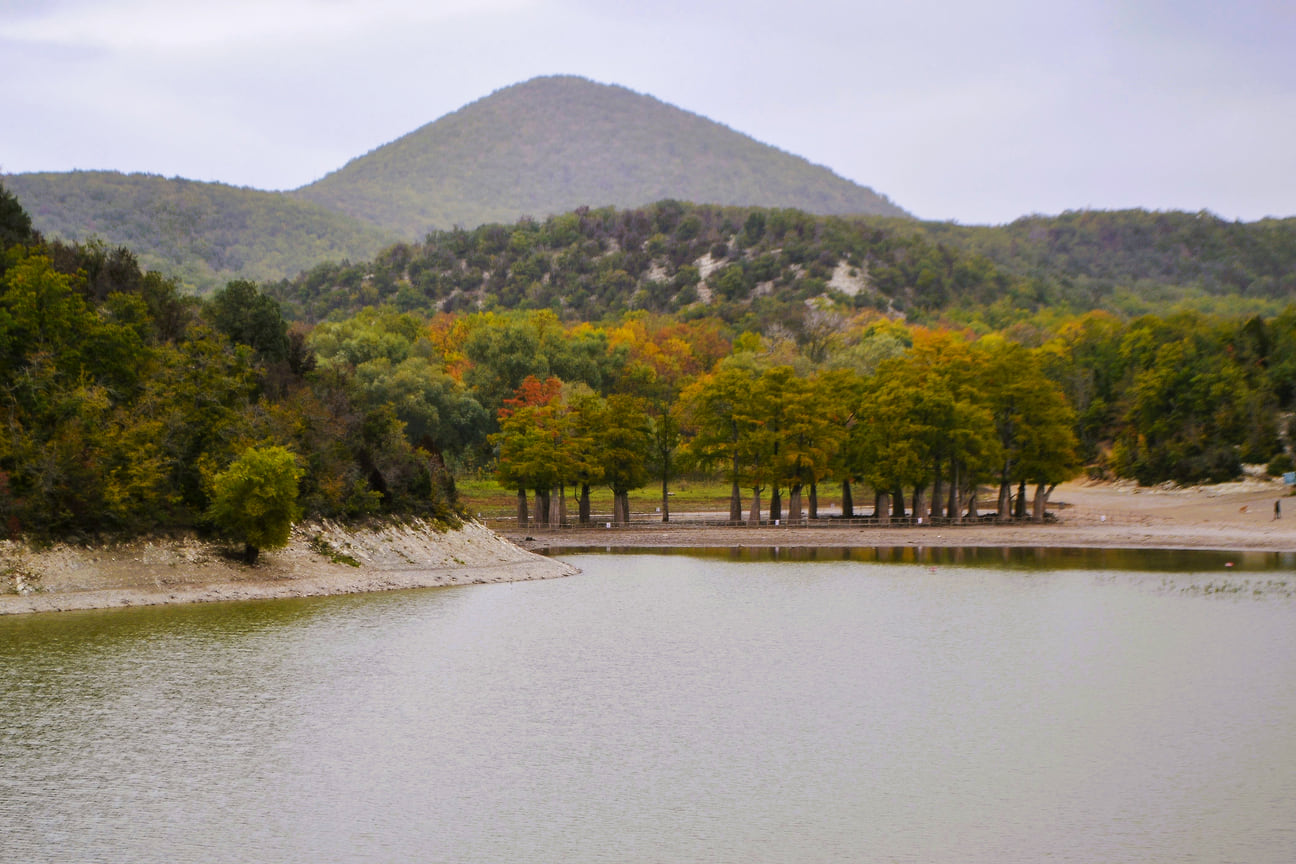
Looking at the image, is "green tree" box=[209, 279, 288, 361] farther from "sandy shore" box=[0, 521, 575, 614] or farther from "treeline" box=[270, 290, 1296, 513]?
"treeline" box=[270, 290, 1296, 513]

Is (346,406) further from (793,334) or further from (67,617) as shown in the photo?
(793,334)

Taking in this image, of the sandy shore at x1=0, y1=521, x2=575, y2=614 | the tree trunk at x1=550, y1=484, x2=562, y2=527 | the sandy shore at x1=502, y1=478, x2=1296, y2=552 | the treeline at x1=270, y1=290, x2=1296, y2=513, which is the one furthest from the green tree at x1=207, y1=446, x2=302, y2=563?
the tree trunk at x1=550, y1=484, x2=562, y2=527

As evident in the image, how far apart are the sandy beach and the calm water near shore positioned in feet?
8.74

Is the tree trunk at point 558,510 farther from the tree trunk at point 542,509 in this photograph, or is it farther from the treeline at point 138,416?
the treeline at point 138,416

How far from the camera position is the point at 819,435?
86625mm

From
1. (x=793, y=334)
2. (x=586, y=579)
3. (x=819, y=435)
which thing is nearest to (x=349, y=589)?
(x=586, y=579)

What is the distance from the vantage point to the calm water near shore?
20.1 metres

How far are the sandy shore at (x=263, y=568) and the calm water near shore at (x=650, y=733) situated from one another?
2.04 metres

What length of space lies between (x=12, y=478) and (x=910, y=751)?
37041 millimetres

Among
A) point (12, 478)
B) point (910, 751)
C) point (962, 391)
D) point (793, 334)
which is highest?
point (793, 334)

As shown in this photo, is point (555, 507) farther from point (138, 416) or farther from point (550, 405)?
point (138, 416)

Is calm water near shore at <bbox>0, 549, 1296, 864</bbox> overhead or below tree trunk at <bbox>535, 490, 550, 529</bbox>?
below

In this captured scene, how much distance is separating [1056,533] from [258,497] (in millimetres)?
55545

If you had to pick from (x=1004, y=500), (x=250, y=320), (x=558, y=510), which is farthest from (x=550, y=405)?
(x=1004, y=500)
